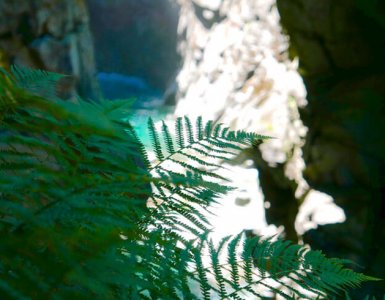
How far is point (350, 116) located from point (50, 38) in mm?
2719

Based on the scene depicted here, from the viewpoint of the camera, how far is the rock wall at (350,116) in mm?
3459

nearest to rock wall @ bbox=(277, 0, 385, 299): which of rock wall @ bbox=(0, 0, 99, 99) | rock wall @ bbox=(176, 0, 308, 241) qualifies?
rock wall @ bbox=(176, 0, 308, 241)

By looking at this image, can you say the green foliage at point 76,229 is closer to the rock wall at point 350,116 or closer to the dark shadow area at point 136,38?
the rock wall at point 350,116

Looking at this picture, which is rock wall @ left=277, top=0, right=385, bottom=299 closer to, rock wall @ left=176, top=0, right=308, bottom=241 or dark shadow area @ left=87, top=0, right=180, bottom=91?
rock wall @ left=176, top=0, right=308, bottom=241

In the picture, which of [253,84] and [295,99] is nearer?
[295,99]

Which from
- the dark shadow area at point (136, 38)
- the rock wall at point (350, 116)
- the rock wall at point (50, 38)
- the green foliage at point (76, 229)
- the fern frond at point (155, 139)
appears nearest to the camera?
the green foliage at point (76, 229)

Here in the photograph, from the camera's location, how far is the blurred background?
350cm

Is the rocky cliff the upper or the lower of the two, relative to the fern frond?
lower

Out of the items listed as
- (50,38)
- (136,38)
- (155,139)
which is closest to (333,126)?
(50,38)

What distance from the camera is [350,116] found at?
3582 millimetres

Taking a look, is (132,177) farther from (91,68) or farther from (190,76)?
(190,76)

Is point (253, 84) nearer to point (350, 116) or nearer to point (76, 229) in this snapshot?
point (350, 116)

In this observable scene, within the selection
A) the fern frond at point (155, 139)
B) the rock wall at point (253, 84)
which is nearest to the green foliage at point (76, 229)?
the fern frond at point (155, 139)

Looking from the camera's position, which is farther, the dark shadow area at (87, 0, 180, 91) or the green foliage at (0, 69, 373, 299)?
the dark shadow area at (87, 0, 180, 91)
